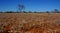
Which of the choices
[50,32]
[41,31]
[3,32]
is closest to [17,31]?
[3,32]

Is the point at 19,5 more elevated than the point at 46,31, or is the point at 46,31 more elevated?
the point at 46,31

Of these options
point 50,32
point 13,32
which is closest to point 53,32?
point 50,32

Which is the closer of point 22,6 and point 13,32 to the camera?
point 13,32

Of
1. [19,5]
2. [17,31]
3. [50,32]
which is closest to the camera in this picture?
[50,32]

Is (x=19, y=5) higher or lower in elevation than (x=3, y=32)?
lower

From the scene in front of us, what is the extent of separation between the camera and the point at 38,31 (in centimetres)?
920

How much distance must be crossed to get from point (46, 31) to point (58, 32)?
867 millimetres

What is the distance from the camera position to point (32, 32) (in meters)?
9.15

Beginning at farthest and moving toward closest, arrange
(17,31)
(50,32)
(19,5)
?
1. (19,5)
2. (17,31)
3. (50,32)

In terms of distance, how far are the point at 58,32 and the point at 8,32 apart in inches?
147

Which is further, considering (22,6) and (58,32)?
(22,6)

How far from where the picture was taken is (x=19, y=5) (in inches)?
3103

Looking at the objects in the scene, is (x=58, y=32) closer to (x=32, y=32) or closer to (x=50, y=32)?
(x=50, y=32)

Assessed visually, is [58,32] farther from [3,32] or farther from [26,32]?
[3,32]
